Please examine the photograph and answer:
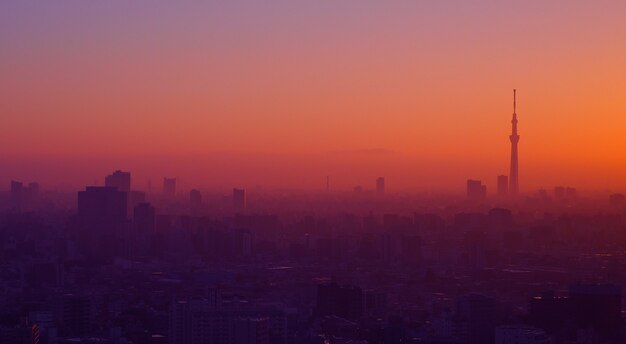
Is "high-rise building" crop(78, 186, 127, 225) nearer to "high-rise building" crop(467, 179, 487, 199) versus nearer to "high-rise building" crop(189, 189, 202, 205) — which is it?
"high-rise building" crop(189, 189, 202, 205)

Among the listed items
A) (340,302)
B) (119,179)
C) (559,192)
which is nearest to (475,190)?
(559,192)

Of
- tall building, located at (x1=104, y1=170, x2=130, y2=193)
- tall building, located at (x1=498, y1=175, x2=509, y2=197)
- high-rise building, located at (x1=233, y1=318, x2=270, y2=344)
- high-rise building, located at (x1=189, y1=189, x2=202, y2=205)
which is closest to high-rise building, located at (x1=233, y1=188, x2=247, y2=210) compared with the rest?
high-rise building, located at (x1=189, y1=189, x2=202, y2=205)

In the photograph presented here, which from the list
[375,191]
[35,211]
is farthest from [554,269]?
[375,191]

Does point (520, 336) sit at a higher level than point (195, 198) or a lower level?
lower

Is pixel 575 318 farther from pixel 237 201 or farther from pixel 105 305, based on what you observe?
pixel 237 201

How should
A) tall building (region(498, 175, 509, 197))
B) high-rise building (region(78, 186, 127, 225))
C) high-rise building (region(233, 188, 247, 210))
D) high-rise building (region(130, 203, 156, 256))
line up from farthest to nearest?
1. tall building (region(498, 175, 509, 197))
2. high-rise building (region(233, 188, 247, 210))
3. high-rise building (region(78, 186, 127, 225))
4. high-rise building (region(130, 203, 156, 256))

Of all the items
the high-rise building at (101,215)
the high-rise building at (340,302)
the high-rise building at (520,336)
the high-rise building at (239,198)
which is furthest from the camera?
the high-rise building at (239,198)

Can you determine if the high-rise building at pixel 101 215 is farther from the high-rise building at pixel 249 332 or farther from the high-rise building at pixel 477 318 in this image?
the high-rise building at pixel 249 332

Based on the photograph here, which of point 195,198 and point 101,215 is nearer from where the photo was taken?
point 101,215

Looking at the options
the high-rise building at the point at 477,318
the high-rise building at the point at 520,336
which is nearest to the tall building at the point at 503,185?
the high-rise building at the point at 477,318

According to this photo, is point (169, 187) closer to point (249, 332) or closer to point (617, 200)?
point (617, 200)
